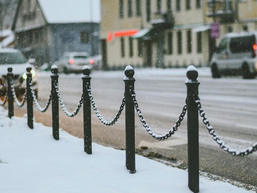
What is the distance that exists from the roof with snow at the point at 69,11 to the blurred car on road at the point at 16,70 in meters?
47.4

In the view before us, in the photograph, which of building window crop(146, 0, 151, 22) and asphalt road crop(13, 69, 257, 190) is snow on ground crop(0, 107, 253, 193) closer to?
asphalt road crop(13, 69, 257, 190)

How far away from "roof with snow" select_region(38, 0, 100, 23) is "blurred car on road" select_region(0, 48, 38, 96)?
47378 millimetres

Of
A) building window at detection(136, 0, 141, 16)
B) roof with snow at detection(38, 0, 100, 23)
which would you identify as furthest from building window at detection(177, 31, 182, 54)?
roof with snow at detection(38, 0, 100, 23)

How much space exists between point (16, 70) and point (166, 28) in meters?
31.3

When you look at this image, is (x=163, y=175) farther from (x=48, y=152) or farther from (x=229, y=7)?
(x=229, y=7)

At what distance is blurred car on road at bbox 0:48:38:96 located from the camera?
17.7 meters

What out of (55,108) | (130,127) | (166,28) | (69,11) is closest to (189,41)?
(166,28)

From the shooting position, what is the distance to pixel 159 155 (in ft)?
25.4

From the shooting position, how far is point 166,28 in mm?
48188

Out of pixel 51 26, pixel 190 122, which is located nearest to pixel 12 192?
pixel 190 122

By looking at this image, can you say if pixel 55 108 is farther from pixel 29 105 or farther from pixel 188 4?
pixel 188 4

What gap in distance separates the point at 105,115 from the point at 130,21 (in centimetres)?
Answer: 4100

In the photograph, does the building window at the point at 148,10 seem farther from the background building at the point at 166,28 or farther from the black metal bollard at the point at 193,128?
the black metal bollard at the point at 193,128

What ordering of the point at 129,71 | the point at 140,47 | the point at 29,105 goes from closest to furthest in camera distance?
the point at 129,71 → the point at 29,105 → the point at 140,47
